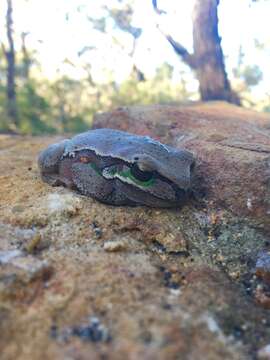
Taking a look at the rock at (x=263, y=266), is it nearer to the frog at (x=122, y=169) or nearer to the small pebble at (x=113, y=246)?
the frog at (x=122, y=169)

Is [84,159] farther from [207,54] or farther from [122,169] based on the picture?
[207,54]

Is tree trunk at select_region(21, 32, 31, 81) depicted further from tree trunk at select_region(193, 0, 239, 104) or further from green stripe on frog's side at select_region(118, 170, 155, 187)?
green stripe on frog's side at select_region(118, 170, 155, 187)

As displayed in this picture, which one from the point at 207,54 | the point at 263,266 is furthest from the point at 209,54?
the point at 263,266

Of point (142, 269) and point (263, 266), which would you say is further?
point (263, 266)

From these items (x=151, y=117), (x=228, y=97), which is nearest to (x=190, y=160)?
(x=151, y=117)

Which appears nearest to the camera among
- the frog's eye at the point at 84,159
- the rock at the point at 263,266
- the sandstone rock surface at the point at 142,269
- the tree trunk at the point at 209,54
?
the sandstone rock surface at the point at 142,269

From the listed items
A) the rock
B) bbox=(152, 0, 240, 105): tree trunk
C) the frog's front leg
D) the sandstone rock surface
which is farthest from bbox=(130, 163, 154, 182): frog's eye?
bbox=(152, 0, 240, 105): tree trunk

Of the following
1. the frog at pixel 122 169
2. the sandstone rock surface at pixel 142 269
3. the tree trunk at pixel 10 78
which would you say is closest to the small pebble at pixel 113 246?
the sandstone rock surface at pixel 142 269
